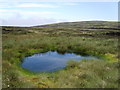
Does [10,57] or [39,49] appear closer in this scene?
[10,57]

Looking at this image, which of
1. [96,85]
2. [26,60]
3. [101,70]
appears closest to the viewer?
[96,85]

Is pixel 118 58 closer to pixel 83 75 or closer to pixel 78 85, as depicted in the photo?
pixel 83 75

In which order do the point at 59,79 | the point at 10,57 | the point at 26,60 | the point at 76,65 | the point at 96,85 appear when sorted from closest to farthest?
the point at 96,85 < the point at 59,79 < the point at 76,65 < the point at 10,57 < the point at 26,60

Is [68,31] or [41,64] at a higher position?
[68,31]

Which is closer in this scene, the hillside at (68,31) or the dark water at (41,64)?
the dark water at (41,64)

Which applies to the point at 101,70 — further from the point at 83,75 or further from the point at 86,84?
the point at 86,84

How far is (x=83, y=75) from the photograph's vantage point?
1266 cm

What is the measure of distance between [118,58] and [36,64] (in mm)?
9703

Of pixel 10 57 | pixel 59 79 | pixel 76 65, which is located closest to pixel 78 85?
pixel 59 79

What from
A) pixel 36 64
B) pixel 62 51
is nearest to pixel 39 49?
pixel 62 51

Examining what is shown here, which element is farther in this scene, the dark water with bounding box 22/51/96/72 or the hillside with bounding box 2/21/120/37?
the hillside with bounding box 2/21/120/37

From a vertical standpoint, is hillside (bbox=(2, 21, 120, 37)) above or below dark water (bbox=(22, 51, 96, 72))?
above

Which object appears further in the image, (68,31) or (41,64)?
(68,31)

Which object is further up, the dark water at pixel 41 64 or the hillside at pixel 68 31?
the hillside at pixel 68 31
